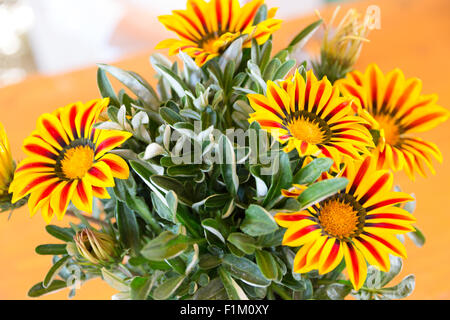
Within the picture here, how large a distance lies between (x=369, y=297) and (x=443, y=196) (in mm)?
352

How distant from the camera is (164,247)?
0.30 meters

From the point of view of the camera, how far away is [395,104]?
0.40m

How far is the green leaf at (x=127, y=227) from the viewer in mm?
355

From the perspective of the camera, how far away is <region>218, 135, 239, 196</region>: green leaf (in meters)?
0.30

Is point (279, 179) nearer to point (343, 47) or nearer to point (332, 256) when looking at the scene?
point (332, 256)

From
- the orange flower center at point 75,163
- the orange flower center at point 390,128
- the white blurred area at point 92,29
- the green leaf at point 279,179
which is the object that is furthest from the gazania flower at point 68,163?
the white blurred area at point 92,29

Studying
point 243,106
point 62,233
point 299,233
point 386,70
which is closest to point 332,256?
point 299,233

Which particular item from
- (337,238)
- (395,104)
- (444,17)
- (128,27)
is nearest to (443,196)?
(395,104)

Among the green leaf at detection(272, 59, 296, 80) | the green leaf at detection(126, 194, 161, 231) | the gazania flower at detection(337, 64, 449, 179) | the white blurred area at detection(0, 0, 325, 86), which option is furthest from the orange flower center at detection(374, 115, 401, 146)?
the white blurred area at detection(0, 0, 325, 86)

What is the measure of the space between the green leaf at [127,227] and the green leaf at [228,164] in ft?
0.28

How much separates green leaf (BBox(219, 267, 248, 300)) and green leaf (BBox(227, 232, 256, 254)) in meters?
0.03

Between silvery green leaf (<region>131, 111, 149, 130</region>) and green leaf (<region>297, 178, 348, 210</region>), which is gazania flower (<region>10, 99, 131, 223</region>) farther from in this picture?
green leaf (<region>297, 178, 348, 210</region>)

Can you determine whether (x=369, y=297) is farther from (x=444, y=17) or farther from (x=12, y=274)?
(x=444, y=17)

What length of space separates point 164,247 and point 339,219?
125 millimetres
